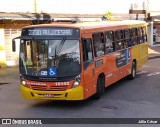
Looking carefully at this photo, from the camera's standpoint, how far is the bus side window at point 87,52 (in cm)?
1280

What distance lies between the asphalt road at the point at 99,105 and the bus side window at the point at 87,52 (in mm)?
1516

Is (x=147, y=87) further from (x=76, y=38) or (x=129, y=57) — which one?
(x=76, y=38)

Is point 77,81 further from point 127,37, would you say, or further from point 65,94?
point 127,37

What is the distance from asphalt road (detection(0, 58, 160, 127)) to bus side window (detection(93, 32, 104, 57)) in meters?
1.73

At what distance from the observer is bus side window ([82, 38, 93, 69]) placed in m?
12.8

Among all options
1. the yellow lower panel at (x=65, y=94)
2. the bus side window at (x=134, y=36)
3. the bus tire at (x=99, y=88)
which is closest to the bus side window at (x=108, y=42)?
the bus tire at (x=99, y=88)

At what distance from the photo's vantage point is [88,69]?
13.0m

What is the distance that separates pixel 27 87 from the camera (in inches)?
504

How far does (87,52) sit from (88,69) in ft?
1.92

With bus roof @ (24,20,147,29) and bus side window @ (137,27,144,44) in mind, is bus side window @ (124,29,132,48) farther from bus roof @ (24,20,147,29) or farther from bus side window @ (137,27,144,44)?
bus side window @ (137,27,144,44)

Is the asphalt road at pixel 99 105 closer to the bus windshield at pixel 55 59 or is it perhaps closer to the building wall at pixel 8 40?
the bus windshield at pixel 55 59

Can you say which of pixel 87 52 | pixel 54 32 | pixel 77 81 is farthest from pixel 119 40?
pixel 77 81

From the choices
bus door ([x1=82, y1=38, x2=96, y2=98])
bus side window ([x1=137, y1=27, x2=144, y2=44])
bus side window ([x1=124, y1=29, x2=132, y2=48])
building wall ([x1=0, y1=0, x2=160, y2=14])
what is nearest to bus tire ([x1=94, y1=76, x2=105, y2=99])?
bus door ([x1=82, y1=38, x2=96, y2=98])

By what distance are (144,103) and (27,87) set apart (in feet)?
13.6
